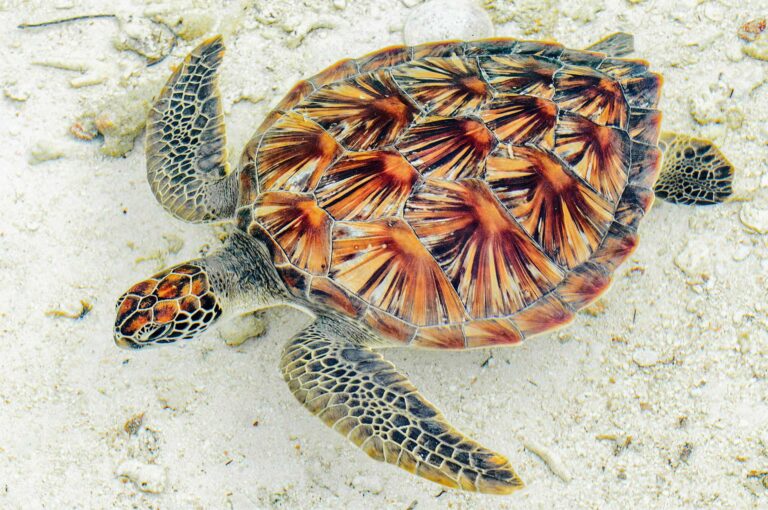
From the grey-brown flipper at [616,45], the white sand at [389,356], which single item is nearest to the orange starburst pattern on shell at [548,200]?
the white sand at [389,356]

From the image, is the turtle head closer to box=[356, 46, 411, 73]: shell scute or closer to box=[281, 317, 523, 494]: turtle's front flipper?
box=[281, 317, 523, 494]: turtle's front flipper

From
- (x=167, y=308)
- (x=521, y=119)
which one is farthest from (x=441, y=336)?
(x=167, y=308)

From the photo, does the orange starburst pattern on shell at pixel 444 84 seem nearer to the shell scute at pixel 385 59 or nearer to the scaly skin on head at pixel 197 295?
the shell scute at pixel 385 59

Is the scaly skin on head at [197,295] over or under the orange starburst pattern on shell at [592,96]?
under

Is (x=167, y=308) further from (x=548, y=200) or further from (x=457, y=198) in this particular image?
(x=548, y=200)

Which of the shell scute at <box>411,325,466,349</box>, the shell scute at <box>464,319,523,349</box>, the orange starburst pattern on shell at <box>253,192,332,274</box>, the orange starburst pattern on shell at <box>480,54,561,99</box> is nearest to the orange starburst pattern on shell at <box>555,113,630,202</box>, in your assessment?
the orange starburst pattern on shell at <box>480,54,561,99</box>

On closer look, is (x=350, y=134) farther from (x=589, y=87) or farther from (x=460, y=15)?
(x=460, y=15)
